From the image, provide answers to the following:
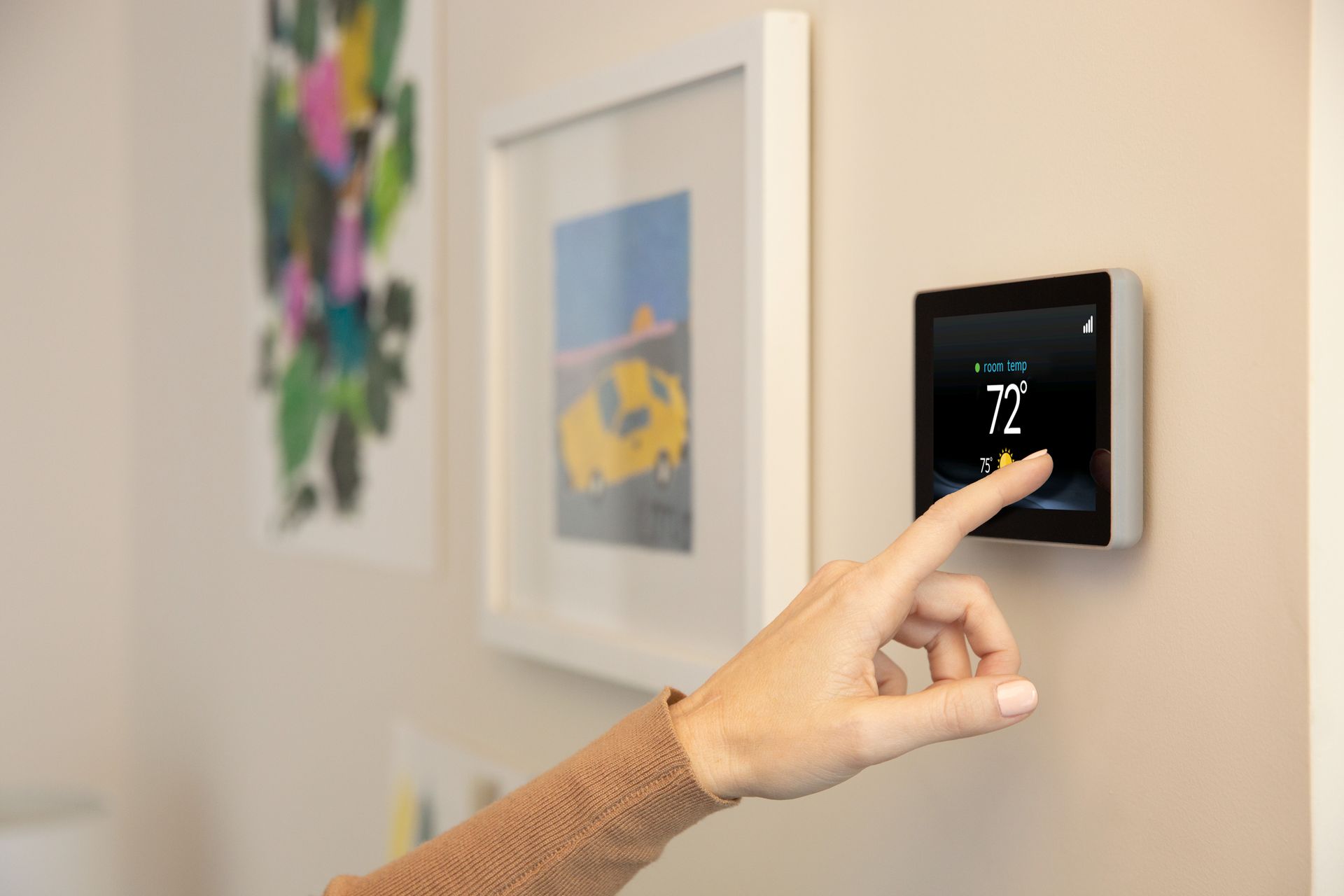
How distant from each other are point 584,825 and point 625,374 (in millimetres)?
377

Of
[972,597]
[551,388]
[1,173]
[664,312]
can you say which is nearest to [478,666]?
[551,388]

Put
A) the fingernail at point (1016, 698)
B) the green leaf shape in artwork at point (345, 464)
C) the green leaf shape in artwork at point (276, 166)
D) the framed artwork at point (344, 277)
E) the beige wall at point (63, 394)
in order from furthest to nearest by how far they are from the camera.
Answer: the beige wall at point (63, 394)
the green leaf shape in artwork at point (276, 166)
the green leaf shape in artwork at point (345, 464)
the framed artwork at point (344, 277)
the fingernail at point (1016, 698)

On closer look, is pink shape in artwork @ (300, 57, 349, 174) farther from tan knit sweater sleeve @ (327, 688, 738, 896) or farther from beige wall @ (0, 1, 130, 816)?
tan knit sweater sleeve @ (327, 688, 738, 896)

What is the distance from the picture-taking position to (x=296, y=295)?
1.35 meters

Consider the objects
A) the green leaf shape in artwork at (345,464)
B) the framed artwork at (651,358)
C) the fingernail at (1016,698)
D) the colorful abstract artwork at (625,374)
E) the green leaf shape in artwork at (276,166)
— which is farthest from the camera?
the green leaf shape in artwork at (276,166)

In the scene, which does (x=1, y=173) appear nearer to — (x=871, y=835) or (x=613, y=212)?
(x=613, y=212)

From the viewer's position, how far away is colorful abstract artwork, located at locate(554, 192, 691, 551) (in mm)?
803

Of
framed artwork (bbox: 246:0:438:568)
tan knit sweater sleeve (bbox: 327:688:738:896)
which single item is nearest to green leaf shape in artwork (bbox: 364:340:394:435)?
framed artwork (bbox: 246:0:438:568)

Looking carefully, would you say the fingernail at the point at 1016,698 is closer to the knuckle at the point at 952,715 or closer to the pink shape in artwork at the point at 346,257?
the knuckle at the point at 952,715

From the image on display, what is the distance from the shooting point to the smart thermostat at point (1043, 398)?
20.4 inches

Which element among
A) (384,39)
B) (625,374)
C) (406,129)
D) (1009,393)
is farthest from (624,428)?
(384,39)

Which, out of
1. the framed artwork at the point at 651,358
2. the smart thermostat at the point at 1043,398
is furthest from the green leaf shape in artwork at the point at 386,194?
the smart thermostat at the point at 1043,398

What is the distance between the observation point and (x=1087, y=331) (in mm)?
525

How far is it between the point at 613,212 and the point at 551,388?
0.16 m
